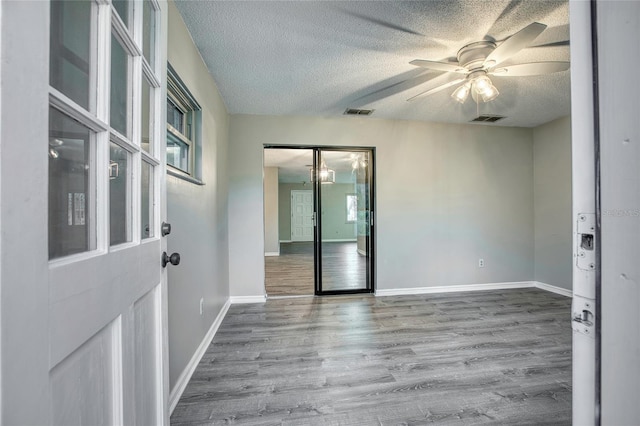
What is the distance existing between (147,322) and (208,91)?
2.14 meters

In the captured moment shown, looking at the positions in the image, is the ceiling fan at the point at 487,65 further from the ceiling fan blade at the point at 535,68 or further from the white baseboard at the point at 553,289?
the white baseboard at the point at 553,289

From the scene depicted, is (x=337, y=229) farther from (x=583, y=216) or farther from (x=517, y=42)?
(x=583, y=216)

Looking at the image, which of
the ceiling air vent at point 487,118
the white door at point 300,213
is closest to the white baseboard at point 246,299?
the ceiling air vent at point 487,118

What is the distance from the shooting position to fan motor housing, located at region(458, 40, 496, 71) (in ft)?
6.40

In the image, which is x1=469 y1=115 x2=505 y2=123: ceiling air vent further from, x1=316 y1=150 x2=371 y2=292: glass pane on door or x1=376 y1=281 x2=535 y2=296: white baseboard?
x1=376 y1=281 x2=535 y2=296: white baseboard

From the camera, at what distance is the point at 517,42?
165 centimetres

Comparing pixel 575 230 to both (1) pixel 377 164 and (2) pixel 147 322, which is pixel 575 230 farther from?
(1) pixel 377 164

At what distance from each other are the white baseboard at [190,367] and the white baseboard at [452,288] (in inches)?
82.8

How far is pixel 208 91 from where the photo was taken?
2434mm

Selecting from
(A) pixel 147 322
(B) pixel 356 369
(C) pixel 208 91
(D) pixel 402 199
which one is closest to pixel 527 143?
(D) pixel 402 199

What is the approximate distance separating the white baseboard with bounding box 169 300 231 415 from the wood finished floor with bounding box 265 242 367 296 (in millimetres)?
1310

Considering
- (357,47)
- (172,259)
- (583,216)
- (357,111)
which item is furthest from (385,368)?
(357,111)

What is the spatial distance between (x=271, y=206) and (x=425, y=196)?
429 centimetres

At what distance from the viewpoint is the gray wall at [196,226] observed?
1624 mm
